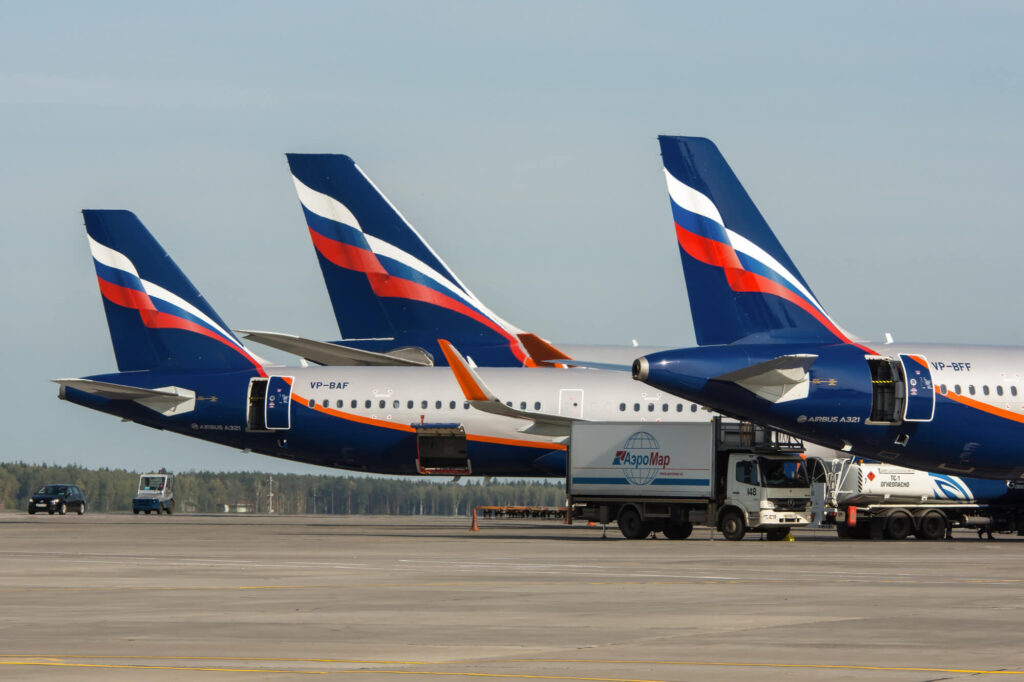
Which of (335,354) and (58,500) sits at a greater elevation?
(335,354)

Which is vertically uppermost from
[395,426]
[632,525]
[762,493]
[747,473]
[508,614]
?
[395,426]

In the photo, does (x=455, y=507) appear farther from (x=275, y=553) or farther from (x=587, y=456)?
(x=275, y=553)

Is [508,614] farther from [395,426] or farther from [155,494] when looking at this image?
[155,494]

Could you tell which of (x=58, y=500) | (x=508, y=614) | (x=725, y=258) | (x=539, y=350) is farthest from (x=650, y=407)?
(x=58, y=500)

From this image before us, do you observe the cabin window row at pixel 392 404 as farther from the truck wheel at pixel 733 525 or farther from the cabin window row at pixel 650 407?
the truck wheel at pixel 733 525

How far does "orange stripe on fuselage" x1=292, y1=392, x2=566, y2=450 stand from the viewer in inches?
2126

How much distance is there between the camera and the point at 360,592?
23594 mm

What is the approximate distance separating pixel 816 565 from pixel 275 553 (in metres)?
12.5

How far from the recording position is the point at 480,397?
48.5 m

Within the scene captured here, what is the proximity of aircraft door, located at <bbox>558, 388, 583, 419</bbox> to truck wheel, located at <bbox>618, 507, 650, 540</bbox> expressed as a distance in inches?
313

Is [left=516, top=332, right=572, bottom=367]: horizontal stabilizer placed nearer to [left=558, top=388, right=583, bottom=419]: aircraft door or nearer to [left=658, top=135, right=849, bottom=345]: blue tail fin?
[left=558, top=388, right=583, bottom=419]: aircraft door

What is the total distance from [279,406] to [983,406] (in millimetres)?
24685

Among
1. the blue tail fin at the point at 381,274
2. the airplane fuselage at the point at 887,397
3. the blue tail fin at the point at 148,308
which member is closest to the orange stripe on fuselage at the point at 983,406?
the airplane fuselage at the point at 887,397

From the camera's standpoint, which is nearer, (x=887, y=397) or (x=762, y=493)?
(x=762, y=493)
